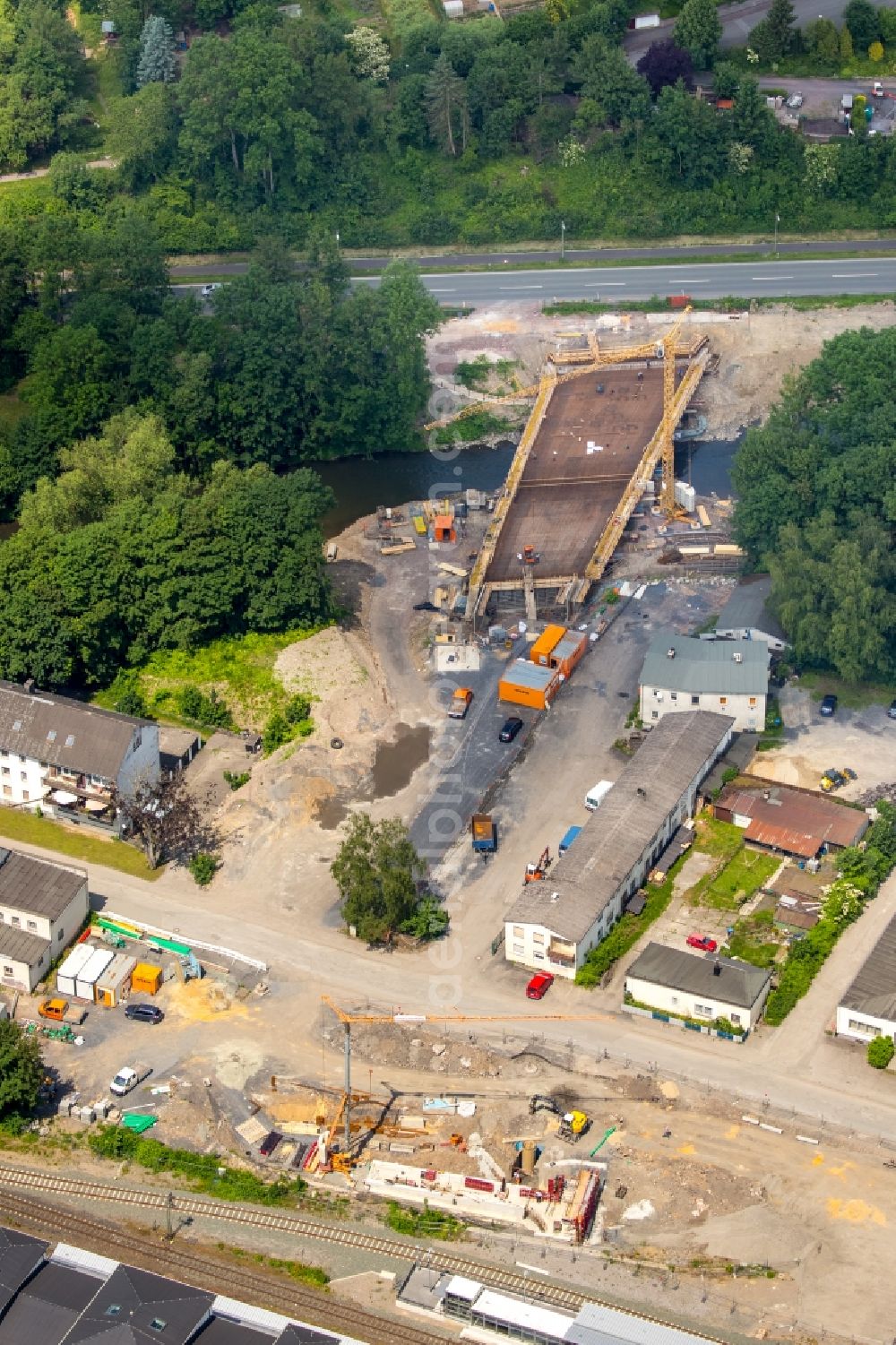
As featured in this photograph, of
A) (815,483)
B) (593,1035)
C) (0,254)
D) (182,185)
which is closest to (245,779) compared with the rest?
(593,1035)

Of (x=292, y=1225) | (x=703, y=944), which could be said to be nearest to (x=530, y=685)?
(x=703, y=944)

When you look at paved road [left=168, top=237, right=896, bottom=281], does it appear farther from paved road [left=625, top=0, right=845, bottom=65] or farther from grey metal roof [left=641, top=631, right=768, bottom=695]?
grey metal roof [left=641, top=631, right=768, bottom=695]

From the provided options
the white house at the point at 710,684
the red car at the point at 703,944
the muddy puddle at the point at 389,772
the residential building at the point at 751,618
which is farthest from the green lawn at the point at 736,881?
the residential building at the point at 751,618

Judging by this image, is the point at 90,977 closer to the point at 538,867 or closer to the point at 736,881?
the point at 538,867

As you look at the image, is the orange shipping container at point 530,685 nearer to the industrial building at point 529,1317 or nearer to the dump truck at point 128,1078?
the dump truck at point 128,1078

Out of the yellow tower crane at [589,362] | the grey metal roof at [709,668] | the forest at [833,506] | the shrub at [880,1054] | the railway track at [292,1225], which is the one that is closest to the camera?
the railway track at [292,1225]

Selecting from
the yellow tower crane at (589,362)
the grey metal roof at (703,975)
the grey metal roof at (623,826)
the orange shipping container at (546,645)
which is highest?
the yellow tower crane at (589,362)

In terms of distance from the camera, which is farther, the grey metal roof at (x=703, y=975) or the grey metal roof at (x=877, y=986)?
the grey metal roof at (x=703, y=975)
